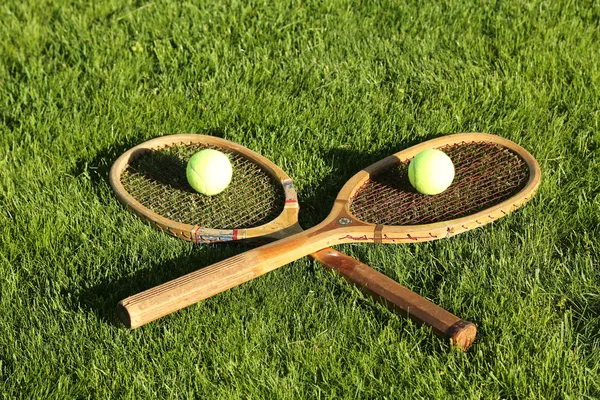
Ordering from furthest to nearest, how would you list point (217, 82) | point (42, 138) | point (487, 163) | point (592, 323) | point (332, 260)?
point (217, 82) < point (42, 138) < point (487, 163) < point (332, 260) < point (592, 323)

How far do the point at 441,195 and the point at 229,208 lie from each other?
1080mm

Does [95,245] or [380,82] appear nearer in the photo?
[95,245]

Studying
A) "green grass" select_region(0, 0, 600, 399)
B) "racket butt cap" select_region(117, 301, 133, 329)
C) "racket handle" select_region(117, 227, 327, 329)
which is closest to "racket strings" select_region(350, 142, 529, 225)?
"green grass" select_region(0, 0, 600, 399)

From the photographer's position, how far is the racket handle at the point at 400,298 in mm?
3318

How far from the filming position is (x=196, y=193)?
4.27m

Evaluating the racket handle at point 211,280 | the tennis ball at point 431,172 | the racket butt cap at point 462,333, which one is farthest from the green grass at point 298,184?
the tennis ball at point 431,172

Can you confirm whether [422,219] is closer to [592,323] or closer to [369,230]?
[369,230]

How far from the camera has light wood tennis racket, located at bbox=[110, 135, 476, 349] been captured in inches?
134

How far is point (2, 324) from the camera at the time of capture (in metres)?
3.52

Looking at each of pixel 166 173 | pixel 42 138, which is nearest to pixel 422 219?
pixel 166 173

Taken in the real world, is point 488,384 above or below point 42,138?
below

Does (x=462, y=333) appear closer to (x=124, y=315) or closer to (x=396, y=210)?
(x=396, y=210)

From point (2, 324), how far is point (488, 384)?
2.05 metres

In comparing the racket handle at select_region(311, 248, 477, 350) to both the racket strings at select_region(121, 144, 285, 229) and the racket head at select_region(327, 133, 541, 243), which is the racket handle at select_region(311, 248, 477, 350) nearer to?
the racket head at select_region(327, 133, 541, 243)
